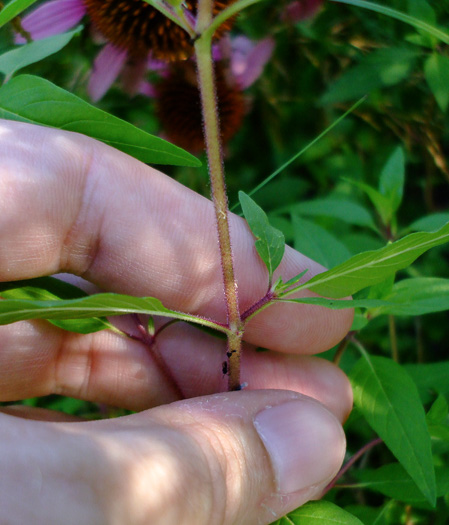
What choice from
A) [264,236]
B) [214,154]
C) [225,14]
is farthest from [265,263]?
[225,14]

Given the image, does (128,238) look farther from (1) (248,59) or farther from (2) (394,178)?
(1) (248,59)

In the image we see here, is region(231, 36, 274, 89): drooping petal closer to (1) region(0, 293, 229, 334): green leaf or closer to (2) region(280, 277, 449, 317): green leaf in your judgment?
(2) region(280, 277, 449, 317): green leaf

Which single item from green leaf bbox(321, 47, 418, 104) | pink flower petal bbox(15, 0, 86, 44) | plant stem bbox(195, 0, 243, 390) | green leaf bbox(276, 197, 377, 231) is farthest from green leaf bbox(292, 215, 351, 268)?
pink flower petal bbox(15, 0, 86, 44)

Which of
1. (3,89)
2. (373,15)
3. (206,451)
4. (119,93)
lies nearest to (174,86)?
(119,93)

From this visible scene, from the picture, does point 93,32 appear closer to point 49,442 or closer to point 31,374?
point 31,374

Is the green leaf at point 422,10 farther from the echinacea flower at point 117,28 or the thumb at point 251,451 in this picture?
the thumb at point 251,451

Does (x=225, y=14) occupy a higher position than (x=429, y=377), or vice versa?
(x=225, y=14)
